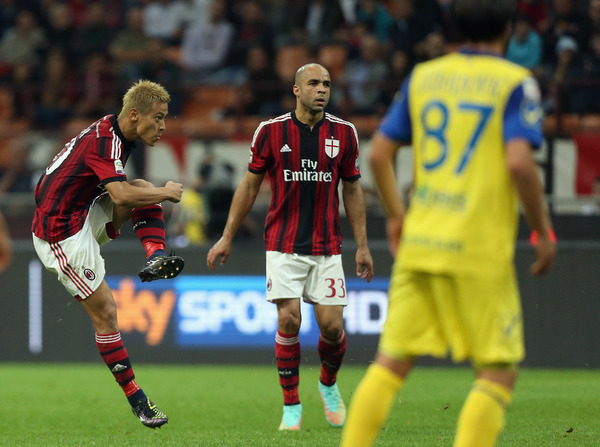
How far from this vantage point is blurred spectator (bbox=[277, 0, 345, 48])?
1602 cm

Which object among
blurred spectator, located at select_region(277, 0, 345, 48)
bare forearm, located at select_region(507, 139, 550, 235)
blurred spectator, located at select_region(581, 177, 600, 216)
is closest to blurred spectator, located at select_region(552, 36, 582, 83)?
blurred spectator, located at select_region(581, 177, 600, 216)

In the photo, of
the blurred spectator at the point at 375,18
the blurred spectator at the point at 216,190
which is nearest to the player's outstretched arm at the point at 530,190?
the blurred spectator at the point at 216,190

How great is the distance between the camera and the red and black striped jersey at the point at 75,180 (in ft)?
21.1

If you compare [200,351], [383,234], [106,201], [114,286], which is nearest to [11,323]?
[114,286]

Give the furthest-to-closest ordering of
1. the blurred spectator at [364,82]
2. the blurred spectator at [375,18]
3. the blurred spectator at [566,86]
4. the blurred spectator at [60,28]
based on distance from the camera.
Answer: the blurred spectator at [60,28] < the blurred spectator at [375,18] < the blurred spectator at [364,82] < the blurred spectator at [566,86]

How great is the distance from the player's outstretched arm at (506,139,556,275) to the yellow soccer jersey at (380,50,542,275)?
0.06m

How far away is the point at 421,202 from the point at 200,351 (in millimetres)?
8117

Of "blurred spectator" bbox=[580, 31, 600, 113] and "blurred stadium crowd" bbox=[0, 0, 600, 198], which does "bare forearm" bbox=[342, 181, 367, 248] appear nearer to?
"blurred stadium crowd" bbox=[0, 0, 600, 198]

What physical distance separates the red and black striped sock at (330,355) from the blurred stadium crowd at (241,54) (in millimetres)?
6856

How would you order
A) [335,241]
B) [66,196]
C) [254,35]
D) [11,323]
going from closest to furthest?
[66,196], [335,241], [11,323], [254,35]

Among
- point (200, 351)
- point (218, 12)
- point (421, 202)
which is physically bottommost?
point (200, 351)

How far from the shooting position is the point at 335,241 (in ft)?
23.4

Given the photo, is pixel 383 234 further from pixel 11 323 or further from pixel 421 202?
pixel 421 202

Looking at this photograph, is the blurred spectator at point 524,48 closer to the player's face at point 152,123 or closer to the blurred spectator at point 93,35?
the blurred spectator at point 93,35
